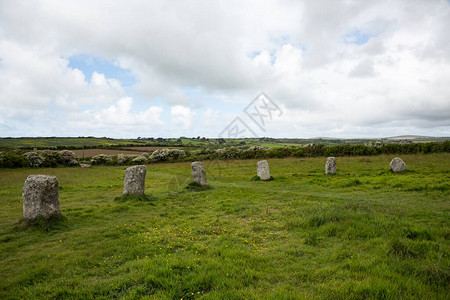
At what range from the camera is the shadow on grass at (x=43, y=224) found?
8.36 metres

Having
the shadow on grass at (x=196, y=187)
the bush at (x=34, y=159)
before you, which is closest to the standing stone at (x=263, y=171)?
the shadow on grass at (x=196, y=187)

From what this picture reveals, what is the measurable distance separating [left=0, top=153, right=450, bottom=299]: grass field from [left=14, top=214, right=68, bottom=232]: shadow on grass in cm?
6

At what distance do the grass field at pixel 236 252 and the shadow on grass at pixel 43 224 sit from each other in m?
0.06

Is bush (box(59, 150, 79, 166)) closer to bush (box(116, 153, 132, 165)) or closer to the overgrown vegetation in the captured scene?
the overgrown vegetation

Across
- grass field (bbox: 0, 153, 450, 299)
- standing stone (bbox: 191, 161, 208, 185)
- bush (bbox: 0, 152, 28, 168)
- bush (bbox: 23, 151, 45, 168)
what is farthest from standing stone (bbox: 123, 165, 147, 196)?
bush (bbox: 23, 151, 45, 168)

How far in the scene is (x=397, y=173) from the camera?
17.6 metres

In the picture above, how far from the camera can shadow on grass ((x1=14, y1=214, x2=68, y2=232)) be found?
8.36 m

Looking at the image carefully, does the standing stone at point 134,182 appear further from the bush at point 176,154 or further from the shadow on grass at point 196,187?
the bush at point 176,154

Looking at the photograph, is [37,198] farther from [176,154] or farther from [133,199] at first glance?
[176,154]

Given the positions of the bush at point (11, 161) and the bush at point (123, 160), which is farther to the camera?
the bush at point (123, 160)

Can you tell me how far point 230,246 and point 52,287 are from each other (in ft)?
13.3

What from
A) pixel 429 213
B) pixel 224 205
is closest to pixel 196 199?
pixel 224 205

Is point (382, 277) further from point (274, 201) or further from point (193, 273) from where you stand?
point (274, 201)

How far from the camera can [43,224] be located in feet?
27.8
